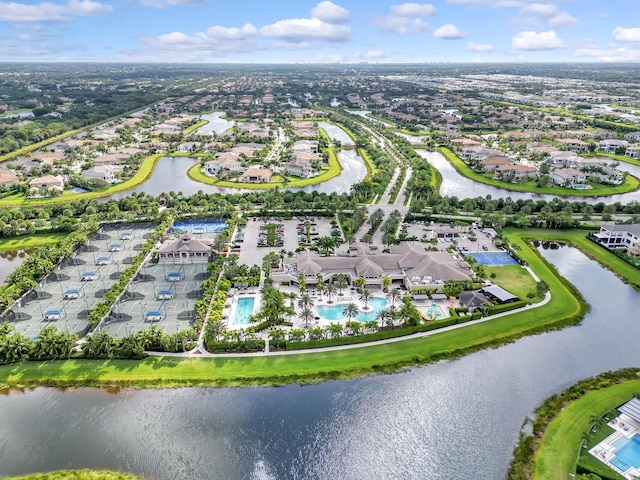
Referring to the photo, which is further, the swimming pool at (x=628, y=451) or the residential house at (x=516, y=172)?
the residential house at (x=516, y=172)

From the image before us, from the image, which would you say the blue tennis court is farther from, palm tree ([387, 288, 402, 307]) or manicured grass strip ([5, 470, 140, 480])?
manicured grass strip ([5, 470, 140, 480])

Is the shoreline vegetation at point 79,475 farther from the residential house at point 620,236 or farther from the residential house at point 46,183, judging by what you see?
the residential house at point 46,183

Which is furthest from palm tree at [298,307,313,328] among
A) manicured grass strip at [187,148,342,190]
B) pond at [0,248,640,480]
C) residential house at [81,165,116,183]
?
residential house at [81,165,116,183]

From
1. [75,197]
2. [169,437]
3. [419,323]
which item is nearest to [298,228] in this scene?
[419,323]

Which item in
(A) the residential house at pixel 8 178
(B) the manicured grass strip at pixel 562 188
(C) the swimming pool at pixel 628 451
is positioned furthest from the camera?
(A) the residential house at pixel 8 178

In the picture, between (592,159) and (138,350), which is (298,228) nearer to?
(138,350)

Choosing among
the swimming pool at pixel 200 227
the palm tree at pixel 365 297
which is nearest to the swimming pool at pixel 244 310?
the palm tree at pixel 365 297
